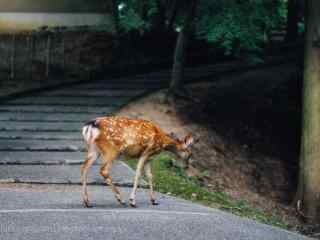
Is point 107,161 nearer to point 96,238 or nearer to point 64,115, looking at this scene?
point 96,238

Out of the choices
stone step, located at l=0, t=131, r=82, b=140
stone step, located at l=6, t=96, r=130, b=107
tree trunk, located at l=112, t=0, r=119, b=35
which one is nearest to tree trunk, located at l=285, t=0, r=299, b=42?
tree trunk, located at l=112, t=0, r=119, b=35

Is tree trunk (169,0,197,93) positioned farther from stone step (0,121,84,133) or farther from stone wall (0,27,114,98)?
stone wall (0,27,114,98)

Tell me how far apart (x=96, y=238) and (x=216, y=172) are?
1026 centimetres

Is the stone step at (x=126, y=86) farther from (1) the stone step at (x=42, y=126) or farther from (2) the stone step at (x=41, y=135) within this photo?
(2) the stone step at (x=41, y=135)

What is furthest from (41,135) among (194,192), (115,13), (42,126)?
(115,13)

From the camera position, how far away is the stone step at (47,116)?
22969 millimetres

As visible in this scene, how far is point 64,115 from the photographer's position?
23484 mm

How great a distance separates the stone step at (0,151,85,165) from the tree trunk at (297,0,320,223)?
4272 millimetres

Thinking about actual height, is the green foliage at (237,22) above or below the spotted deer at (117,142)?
above

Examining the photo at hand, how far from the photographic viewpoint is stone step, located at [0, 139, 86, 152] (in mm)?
19547

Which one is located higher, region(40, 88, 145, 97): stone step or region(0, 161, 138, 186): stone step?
region(40, 88, 145, 97): stone step

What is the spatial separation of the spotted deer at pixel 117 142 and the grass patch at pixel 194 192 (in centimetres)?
225

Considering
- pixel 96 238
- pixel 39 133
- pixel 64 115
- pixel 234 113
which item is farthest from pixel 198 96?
pixel 96 238

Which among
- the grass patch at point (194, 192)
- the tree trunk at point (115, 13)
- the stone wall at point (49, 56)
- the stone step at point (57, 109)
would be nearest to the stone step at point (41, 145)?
the grass patch at point (194, 192)
